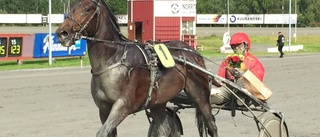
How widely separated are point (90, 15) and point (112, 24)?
0.32m

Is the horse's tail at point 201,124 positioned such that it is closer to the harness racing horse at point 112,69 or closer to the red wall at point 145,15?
the harness racing horse at point 112,69

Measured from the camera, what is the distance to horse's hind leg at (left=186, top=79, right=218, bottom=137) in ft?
22.0

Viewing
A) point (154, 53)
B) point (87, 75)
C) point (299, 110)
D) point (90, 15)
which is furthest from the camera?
point (87, 75)

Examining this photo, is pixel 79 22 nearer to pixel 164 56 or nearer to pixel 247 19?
pixel 164 56

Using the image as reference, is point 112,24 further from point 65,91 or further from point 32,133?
point 65,91

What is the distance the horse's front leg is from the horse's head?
715mm

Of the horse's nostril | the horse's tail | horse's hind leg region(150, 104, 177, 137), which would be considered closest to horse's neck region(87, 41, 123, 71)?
the horse's nostril

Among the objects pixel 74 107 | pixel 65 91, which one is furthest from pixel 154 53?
pixel 65 91

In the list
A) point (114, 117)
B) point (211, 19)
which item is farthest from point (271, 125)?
point (211, 19)

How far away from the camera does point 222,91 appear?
287 inches

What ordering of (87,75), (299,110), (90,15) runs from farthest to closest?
(87,75), (299,110), (90,15)

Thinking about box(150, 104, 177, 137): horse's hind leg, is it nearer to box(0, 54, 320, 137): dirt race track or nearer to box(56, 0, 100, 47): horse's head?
box(0, 54, 320, 137): dirt race track

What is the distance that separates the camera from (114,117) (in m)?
5.56

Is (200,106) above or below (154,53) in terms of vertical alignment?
below
